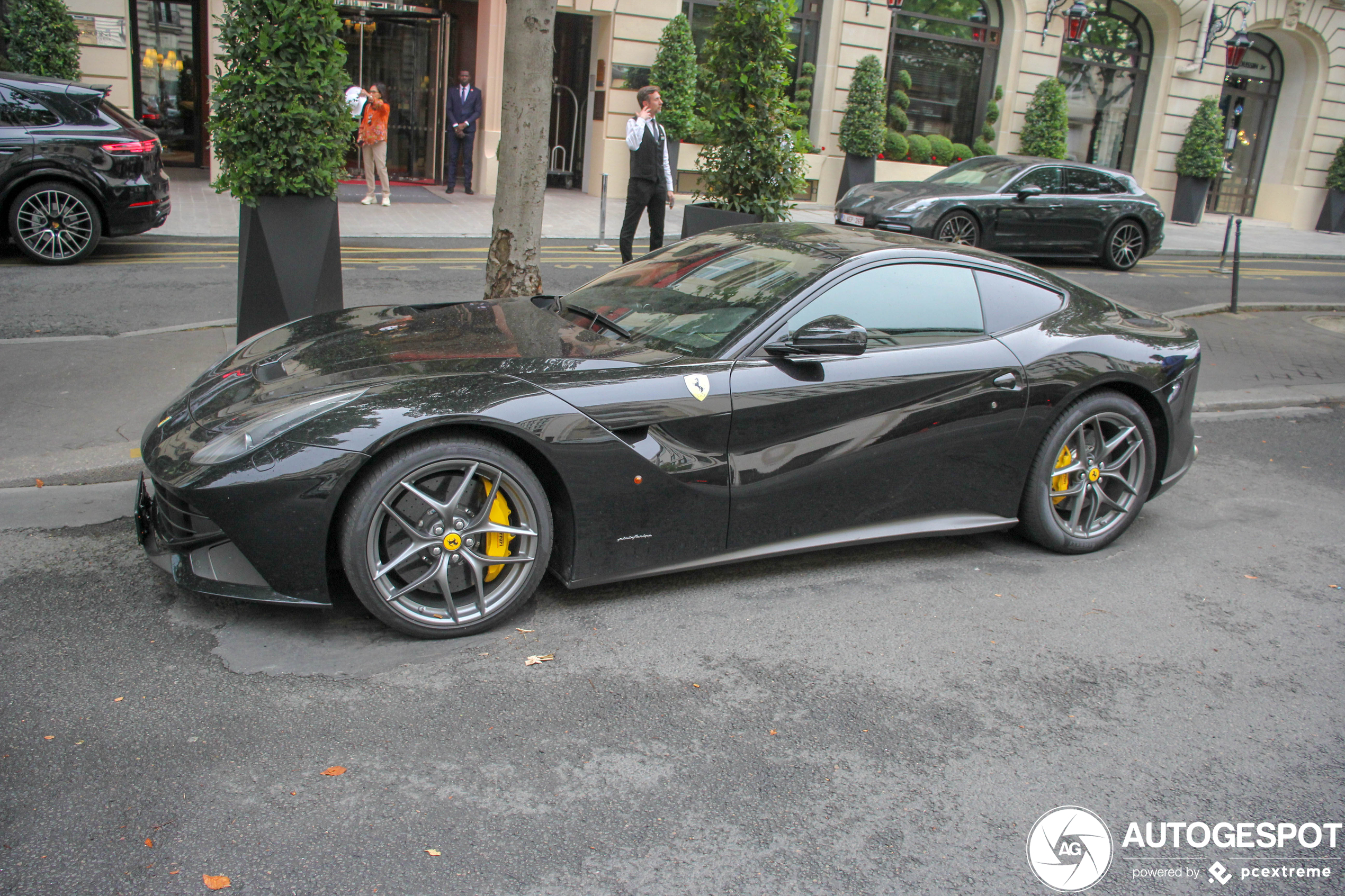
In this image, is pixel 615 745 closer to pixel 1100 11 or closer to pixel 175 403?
pixel 175 403

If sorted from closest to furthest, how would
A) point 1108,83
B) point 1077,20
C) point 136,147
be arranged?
point 136,147 → point 1077,20 → point 1108,83

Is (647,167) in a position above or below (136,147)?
above

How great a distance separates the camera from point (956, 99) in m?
23.7

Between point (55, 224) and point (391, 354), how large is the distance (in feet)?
27.3

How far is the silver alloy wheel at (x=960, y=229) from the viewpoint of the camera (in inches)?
543

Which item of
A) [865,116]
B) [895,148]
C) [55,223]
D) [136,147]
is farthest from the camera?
[895,148]

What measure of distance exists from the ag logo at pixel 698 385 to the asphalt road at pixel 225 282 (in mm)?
4871

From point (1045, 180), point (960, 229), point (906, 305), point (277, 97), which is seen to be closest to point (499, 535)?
point (906, 305)

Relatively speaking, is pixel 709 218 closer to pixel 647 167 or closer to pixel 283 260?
pixel 647 167

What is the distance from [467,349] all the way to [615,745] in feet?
5.30

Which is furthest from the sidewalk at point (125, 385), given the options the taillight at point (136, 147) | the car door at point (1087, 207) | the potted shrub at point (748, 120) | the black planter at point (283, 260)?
the car door at point (1087, 207)

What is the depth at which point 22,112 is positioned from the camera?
10062 mm

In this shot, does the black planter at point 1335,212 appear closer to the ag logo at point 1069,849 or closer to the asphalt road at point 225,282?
the asphalt road at point 225,282

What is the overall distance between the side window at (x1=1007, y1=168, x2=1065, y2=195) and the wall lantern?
9.38 meters
